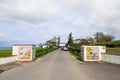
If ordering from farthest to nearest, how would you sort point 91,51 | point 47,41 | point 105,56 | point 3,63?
point 47,41
point 91,51
point 105,56
point 3,63

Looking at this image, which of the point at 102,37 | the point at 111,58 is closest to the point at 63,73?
the point at 111,58

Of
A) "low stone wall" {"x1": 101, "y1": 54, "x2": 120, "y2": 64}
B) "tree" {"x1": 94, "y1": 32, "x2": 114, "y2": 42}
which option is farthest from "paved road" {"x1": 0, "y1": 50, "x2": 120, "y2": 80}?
"tree" {"x1": 94, "y1": 32, "x2": 114, "y2": 42}

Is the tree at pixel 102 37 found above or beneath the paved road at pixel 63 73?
above

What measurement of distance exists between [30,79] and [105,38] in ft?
329

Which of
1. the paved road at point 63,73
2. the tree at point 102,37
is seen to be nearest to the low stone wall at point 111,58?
the paved road at point 63,73

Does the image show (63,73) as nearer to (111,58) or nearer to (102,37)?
(111,58)

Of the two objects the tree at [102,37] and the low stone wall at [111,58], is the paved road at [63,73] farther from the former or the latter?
the tree at [102,37]

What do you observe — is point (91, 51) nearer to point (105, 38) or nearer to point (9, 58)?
point (9, 58)

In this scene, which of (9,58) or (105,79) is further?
(9,58)

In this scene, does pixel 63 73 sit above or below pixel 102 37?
below

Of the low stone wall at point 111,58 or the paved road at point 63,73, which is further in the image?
the low stone wall at point 111,58

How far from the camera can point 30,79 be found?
11.8m

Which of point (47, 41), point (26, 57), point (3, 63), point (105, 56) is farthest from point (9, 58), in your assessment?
point (47, 41)

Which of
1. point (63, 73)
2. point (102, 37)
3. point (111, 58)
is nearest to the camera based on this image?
point (63, 73)
